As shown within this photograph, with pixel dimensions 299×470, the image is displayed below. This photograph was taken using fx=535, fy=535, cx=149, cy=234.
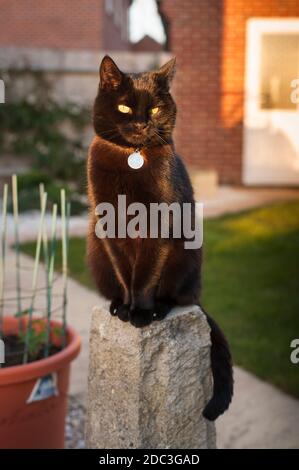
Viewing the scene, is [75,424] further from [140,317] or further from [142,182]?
[142,182]

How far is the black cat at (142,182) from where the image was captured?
1592 millimetres

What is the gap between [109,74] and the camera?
1.61 meters

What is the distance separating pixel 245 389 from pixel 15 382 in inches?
50.0

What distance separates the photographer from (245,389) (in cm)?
265

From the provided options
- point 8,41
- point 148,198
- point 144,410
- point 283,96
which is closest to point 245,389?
point 144,410

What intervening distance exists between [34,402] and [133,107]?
1.08 meters

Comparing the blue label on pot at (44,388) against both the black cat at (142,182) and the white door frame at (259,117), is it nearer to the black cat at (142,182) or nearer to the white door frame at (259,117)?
the black cat at (142,182)

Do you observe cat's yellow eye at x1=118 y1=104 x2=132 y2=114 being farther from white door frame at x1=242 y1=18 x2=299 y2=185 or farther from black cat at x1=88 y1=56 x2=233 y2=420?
white door frame at x1=242 y1=18 x2=299 y2=185

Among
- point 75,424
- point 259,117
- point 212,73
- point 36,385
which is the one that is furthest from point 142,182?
point 212,73

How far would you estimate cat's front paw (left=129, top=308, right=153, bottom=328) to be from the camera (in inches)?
65.2

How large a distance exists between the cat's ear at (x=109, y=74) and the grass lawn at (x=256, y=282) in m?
1.76

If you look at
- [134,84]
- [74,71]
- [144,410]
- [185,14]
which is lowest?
[144,410]
